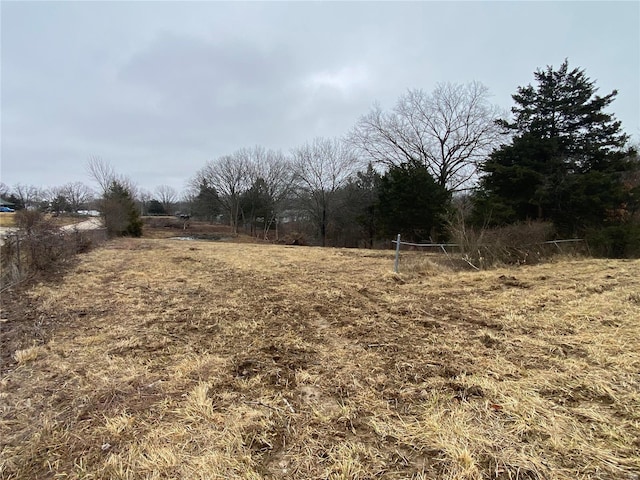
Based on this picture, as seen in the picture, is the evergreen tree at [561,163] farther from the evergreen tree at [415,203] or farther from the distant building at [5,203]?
the distant building at [5,203]

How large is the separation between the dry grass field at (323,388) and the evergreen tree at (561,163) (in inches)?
352

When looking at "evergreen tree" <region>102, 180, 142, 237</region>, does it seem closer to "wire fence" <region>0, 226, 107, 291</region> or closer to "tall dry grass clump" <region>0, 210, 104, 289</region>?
"tall dry grass clump" <region>0, 210, 104, 289</region>

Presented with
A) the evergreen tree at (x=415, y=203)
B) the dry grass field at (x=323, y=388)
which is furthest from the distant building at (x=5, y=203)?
the dry grass field at (x=323, y=388)

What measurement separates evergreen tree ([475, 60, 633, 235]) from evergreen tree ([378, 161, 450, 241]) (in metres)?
4.43

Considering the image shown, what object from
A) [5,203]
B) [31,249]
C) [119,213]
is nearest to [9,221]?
[31,249]

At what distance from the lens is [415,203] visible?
59.1 feet

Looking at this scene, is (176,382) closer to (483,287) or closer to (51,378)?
(51,378)

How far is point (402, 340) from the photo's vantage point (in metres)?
3.22

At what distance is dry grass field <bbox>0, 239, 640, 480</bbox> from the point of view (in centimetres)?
160

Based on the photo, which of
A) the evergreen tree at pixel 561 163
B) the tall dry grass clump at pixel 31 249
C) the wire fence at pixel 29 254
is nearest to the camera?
the wire fence at pixel 29 254

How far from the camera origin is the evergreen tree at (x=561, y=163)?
11633 mm

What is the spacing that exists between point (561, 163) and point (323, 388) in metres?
14.5

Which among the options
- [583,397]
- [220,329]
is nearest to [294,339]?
[220,329]

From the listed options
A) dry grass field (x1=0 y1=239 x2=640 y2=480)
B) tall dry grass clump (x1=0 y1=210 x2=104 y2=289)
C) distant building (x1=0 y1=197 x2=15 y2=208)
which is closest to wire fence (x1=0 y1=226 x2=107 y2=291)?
tall dry grass clump (x1=0 y1=210 x2=104 y2=289)
